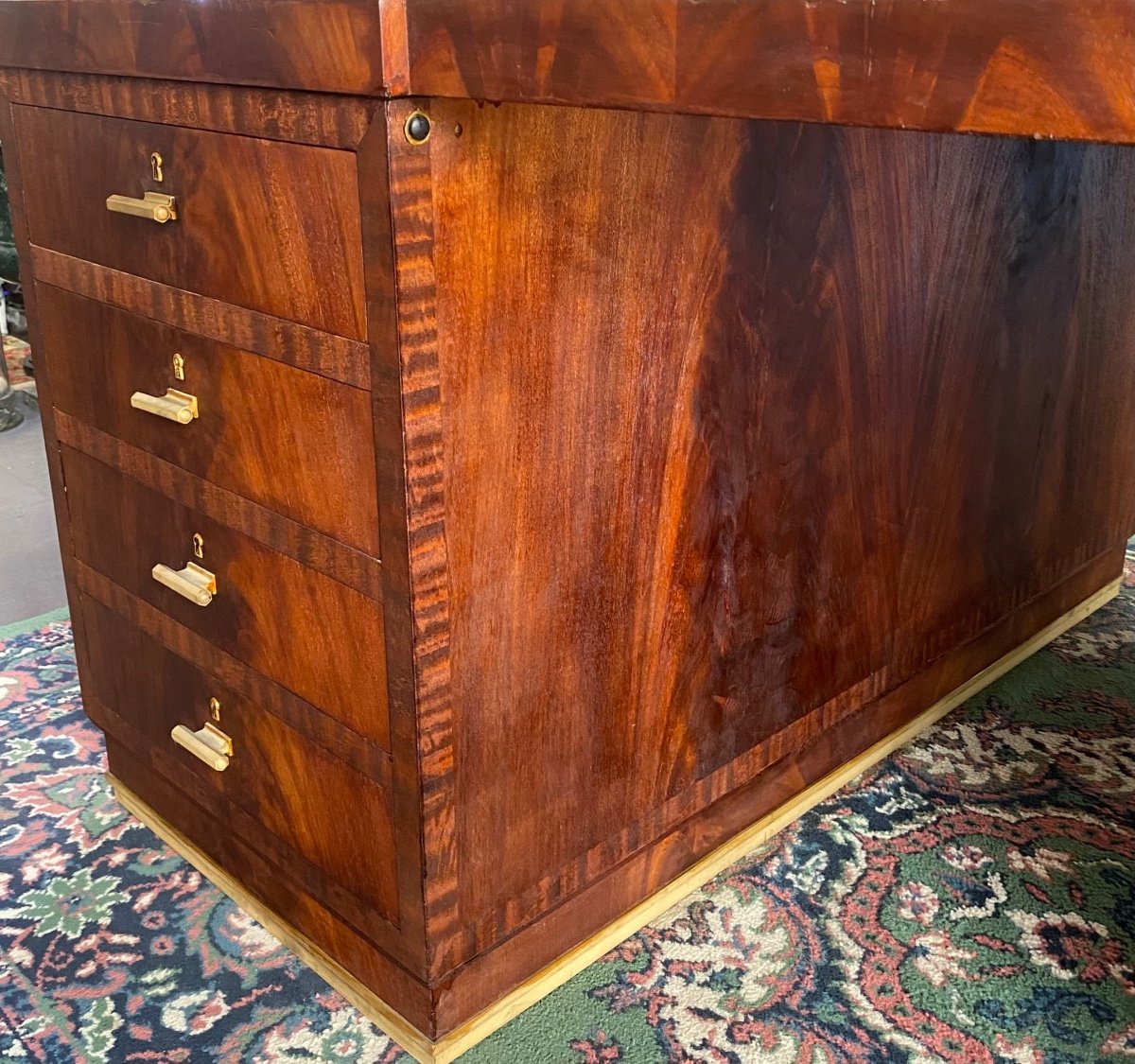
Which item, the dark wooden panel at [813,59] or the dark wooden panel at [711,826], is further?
the dark wooden panel at [711,826]

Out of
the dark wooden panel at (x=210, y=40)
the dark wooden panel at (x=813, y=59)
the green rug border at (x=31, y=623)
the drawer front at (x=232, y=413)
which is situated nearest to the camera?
the dark wooden panel at (x=813, y=59)

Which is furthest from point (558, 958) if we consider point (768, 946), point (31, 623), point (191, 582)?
point (31, 623)

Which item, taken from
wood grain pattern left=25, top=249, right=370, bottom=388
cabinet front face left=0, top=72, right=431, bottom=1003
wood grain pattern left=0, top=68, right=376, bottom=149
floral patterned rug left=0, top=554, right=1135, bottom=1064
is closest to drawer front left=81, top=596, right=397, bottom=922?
cabinet front face left=0, top=72, right=431, bottom=1003

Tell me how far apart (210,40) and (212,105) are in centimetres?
4

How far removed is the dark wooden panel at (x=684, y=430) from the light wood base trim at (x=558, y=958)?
0.25 feet

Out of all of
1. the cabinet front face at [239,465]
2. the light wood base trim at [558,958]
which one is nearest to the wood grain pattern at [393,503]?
the cabinet front face at [239,465]

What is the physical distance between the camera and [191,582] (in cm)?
91

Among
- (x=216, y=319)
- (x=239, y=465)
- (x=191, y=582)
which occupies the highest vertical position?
(x=216, y=319)

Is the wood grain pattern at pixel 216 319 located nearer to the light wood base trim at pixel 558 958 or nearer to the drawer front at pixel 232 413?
the drawer front at pixel 232 413

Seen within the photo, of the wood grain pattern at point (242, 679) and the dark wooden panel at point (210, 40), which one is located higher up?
the dark wooden panel at point (210, 40)

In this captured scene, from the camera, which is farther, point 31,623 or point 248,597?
point 31,623

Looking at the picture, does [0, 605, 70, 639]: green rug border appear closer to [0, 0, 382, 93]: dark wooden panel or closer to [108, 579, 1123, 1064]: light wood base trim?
[108, 579, 1123, 1064]: light wood base trim

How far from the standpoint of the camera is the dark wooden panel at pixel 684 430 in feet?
2.41

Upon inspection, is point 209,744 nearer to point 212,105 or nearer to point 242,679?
point 242,679
